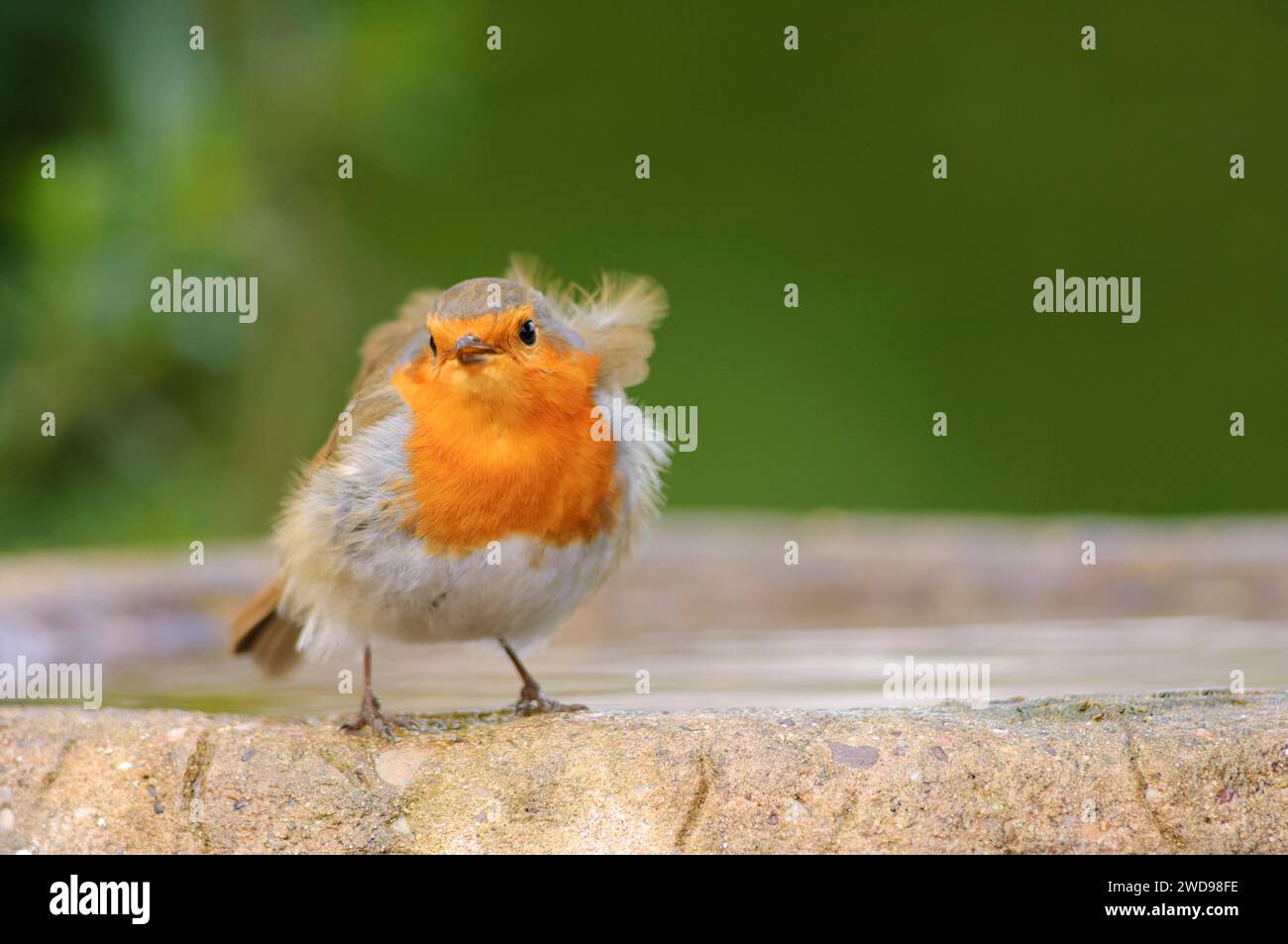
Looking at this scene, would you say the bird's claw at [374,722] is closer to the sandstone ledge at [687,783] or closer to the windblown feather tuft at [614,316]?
the sandstone ledge at [687,783]

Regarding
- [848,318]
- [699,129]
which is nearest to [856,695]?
[848,318]

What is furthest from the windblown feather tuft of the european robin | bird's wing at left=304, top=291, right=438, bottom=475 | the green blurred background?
the green blurred background

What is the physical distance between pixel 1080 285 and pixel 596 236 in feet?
8.29

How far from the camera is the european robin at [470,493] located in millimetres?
3082

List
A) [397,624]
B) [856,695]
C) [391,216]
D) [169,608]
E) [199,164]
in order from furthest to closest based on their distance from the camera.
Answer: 1. [391,216]
2. [199,164]
3. [169,608]
4. [856,695]
5. [397,624]

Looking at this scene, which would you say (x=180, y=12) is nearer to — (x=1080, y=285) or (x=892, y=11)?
(x=892, y=11)

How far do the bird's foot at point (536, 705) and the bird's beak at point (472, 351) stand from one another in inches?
24.8

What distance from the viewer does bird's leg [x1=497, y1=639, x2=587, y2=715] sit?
10.00ft

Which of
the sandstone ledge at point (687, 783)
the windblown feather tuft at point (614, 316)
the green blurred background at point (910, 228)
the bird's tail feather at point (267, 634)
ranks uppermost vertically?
the green blurred background at point (910, 228)

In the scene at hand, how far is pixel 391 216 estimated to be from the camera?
850 centimetres

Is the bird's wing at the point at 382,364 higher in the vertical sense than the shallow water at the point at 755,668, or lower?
higher

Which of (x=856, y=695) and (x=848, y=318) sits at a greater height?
(x=848, y=318)

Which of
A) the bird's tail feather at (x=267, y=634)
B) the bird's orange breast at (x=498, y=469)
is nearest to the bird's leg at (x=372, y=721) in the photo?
the bird's orange breast at (x=498, y=469)

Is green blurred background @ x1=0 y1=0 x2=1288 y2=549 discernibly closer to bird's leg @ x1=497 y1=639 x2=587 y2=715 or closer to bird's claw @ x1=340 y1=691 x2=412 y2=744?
bird's leg @ x1=497 y1=639 x2=587 y2=715
